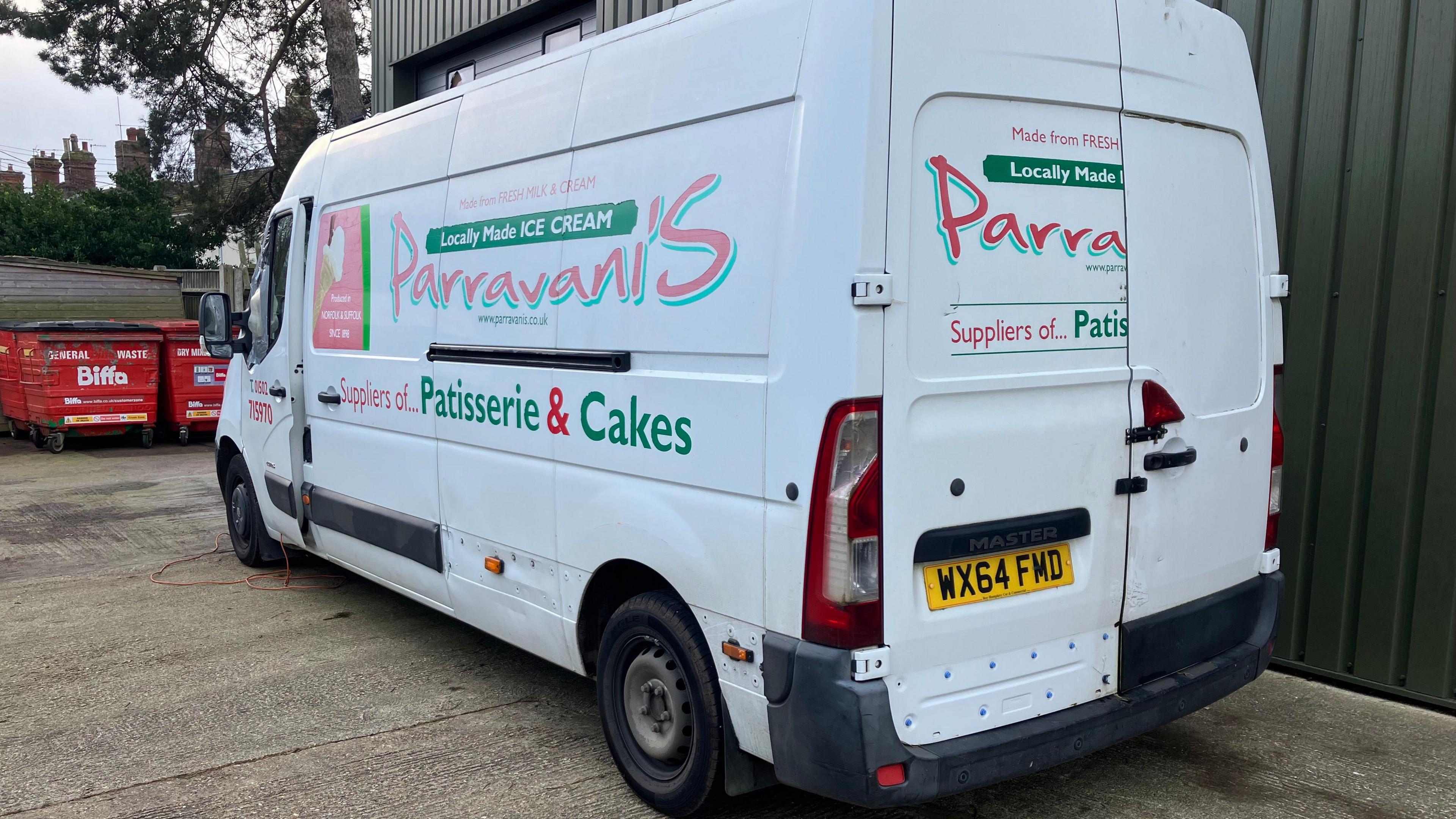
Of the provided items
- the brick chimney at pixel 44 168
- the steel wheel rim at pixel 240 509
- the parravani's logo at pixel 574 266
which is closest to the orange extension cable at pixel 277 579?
the steel wheel rim at pixel 240 509

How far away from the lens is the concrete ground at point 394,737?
358 centimetres

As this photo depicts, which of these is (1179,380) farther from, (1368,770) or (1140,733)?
(1368,770)

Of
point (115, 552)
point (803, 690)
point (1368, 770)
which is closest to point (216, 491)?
point (115, 552)

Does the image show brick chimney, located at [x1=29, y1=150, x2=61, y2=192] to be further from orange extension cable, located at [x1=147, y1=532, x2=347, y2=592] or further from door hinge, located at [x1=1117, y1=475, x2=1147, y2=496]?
door hinge, located at [x1=1117, y1=475, x2=1147, y2=496]

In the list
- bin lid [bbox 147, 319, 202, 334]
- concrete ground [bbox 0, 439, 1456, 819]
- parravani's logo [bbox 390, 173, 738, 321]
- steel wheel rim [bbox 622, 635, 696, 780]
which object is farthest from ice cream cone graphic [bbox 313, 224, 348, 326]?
bin lid [bbox 147, 319, 202, 334]

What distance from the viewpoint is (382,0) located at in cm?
1130

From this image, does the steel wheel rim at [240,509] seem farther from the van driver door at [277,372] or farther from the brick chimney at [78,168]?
the brick chimney at [78,168]

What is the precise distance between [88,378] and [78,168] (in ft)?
126

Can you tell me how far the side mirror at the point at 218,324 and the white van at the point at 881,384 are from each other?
2.83m

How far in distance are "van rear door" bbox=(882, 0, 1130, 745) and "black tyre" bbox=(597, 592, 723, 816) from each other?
713mm

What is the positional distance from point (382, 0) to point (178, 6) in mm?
8352

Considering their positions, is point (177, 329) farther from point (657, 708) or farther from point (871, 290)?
point (871, 290)

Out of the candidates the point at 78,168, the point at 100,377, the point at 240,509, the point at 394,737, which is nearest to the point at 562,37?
the point at 240,509

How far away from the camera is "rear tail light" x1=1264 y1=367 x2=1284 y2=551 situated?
3654 mm
